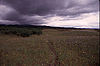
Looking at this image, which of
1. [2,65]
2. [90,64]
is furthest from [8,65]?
[90,64]

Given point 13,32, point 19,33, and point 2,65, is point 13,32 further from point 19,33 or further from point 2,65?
point 2,65

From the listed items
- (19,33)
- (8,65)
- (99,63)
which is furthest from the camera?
(19,33)

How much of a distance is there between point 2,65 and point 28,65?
71.9 inches

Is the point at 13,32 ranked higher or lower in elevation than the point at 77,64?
higher

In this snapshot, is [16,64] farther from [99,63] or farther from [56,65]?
[99,63]

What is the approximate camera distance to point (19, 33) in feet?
85.7

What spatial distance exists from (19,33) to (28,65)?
79.1 ft

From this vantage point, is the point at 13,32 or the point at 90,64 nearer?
the point at 90,64

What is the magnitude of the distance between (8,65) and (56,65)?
134 inches

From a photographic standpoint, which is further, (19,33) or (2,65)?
(19,33)

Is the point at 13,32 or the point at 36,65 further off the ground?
the point at 13,32

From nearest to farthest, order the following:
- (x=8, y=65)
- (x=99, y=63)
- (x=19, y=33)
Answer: (x=8, y=65) → (x=99, y=63) → (x=19, y=33)

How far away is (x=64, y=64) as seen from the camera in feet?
15.8

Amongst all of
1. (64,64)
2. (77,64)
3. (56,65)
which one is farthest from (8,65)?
(77,64)
